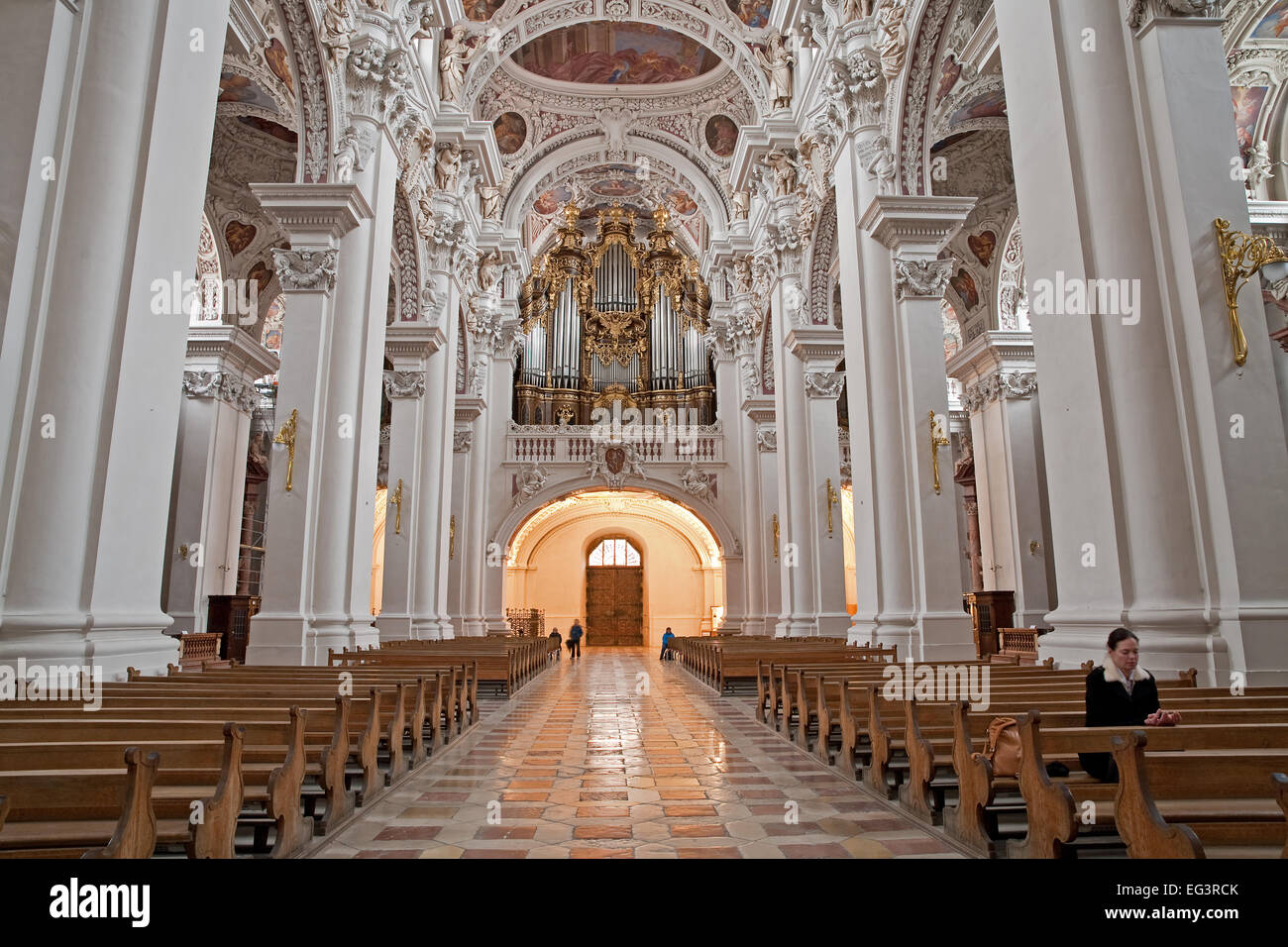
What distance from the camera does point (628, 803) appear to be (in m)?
4.32

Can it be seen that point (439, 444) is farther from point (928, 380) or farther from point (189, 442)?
point (928, 380)

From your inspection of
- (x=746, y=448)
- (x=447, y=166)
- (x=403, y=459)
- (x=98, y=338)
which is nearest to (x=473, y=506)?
(x=403, y=459)

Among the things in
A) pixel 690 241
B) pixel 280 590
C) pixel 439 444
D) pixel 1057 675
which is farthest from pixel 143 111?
pixel 690 241

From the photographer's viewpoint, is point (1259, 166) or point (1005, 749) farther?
point (1259, 166)

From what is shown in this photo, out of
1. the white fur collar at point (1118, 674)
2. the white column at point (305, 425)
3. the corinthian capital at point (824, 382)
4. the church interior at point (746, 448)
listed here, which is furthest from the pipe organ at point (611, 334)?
the white fur collar at point (1118, 674)

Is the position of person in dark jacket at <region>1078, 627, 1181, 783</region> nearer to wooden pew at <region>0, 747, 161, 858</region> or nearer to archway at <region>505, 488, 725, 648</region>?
wooden pew at <region>0, 747, 161, 858</region>

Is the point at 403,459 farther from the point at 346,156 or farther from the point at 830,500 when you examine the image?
the point at 830,500

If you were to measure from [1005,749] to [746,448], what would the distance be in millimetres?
19135

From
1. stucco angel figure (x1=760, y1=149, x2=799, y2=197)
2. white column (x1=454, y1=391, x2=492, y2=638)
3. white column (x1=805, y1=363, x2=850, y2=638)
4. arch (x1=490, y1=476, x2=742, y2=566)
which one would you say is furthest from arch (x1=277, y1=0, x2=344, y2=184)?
arch (x1=490, y1=476, x2=742, y2=566)

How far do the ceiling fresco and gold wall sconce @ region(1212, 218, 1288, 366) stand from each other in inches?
728

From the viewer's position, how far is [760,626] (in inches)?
823

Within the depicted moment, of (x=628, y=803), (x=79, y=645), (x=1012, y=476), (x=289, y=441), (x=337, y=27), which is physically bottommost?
(x=628, y=803)

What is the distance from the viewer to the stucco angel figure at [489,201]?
2017 centimetres

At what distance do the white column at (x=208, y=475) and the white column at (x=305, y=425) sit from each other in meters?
8.03
